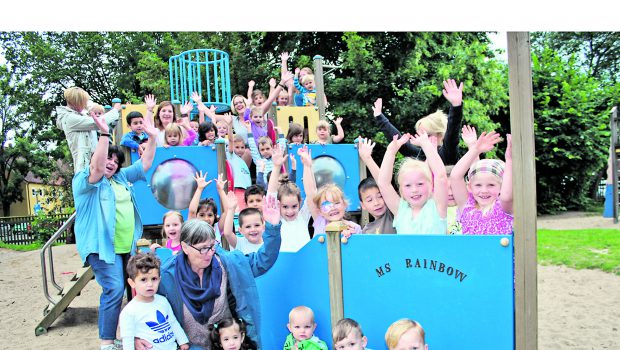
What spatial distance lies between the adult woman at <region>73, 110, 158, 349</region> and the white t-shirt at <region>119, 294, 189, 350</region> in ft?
2.09

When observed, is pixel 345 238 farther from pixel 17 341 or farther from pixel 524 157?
pixel 17 341

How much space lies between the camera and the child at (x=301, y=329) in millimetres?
3185

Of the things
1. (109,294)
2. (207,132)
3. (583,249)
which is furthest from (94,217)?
(583,249)

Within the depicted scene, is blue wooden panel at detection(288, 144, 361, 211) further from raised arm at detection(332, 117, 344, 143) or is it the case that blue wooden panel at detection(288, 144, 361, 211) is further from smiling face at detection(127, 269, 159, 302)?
smiling face at detection(127, 269, 159, 302)

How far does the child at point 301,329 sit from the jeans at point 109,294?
4.26ft

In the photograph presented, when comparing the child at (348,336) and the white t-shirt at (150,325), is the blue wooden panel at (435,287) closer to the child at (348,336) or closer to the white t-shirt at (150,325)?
the child at (348,336)

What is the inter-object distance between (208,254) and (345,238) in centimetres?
78

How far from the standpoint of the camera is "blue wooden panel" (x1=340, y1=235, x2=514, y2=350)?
268 centimetres

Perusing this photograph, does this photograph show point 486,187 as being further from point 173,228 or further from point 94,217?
point 94,217

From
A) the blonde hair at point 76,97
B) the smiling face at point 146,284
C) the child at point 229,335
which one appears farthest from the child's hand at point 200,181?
the child at point 229,335

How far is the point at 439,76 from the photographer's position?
14.4 metres

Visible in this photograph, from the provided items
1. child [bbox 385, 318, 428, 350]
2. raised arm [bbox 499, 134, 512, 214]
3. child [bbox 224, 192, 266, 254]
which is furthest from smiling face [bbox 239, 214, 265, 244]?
raised arm [bbox 499, 134, 512, 214]

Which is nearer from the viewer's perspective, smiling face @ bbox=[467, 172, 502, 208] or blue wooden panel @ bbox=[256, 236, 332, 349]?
smiling face @ bbox=[467, 172, 502, 208]

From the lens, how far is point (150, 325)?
3162mm
